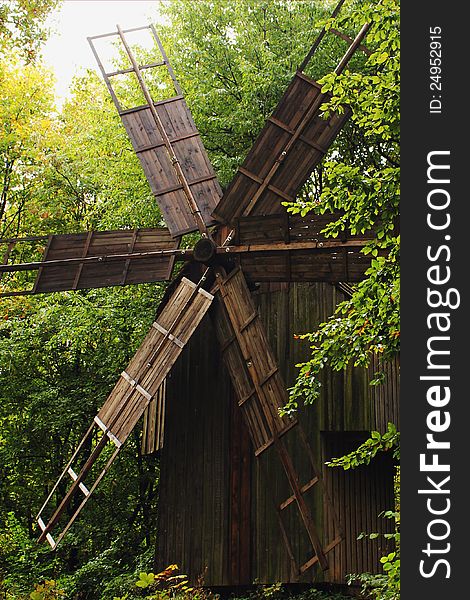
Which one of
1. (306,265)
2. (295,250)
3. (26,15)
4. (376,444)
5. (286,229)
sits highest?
(26,15)

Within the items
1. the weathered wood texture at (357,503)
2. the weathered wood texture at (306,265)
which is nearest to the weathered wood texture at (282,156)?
the weathered wood texture at (306,265)

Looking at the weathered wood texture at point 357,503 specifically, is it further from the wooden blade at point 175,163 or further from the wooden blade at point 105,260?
the wooden blade at point 175,163

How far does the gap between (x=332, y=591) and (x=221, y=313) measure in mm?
4164

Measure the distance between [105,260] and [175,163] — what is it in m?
1.80

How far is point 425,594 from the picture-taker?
4367 mm

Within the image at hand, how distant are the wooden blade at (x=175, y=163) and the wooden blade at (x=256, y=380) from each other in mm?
1199

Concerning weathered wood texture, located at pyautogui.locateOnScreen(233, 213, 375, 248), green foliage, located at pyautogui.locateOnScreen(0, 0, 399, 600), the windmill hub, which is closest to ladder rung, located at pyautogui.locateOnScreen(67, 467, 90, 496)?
green foliage, located at pyautogui.locateOnScreen(0, 0, 399, 600)

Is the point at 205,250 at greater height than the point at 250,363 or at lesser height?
greater

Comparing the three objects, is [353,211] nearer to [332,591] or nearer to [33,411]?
[332,591]

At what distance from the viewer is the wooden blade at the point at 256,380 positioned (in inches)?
390

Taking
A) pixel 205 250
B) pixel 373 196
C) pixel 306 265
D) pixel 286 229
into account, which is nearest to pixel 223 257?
pixel 205 250

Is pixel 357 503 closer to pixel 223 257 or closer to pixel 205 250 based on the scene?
pixel 223 257

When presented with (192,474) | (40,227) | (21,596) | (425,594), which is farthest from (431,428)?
(40,227)

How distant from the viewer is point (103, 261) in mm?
11773
